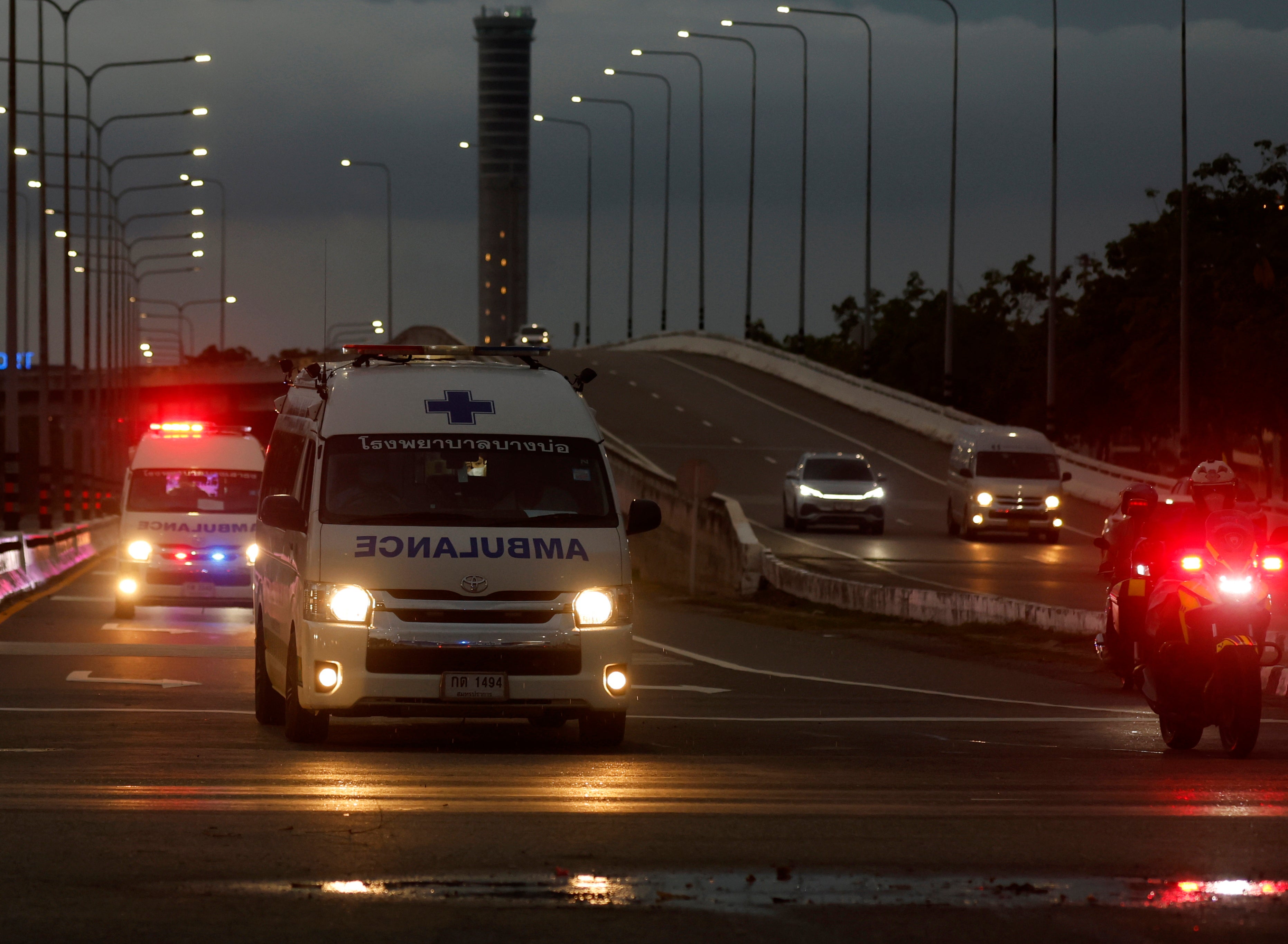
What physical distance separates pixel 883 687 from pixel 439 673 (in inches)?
304

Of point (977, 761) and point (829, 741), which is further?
point (829, 741)

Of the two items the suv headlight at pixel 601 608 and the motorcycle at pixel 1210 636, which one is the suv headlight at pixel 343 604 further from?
the motorcycle at pixel 1210 636

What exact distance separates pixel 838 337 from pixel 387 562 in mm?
187973

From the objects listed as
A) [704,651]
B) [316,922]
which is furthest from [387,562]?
[704,651]

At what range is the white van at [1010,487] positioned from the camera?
44.8 metres

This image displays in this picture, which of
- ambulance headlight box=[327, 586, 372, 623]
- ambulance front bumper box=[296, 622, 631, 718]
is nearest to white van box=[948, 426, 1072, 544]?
ambulance front bumper box=[296, 622, 631, 718]

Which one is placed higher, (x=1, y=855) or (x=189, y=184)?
(x=189, y=184)

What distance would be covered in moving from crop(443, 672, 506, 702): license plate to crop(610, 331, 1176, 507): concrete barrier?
33.3 m

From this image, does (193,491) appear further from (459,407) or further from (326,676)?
(326,676)

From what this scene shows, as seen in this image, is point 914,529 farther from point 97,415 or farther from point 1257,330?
point 97,415

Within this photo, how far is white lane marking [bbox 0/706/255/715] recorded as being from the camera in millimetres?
14648

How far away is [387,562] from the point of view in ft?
40.3

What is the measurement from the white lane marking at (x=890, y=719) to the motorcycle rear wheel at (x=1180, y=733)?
2225 millimetres

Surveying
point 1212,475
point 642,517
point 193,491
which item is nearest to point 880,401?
point 193,491
